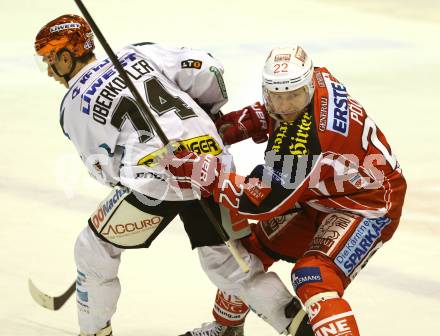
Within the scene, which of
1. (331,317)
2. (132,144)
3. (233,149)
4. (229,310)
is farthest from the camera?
(233,149)

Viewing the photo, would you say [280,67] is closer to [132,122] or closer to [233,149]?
[132,122]

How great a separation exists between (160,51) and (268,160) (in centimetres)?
68

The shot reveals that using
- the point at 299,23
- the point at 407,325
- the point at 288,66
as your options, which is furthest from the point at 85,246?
the point at 299,23

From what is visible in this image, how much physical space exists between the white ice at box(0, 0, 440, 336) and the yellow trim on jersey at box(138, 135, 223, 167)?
878 millimetres

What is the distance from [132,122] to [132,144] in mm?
74

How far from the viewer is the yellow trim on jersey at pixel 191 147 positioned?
3.48 metres

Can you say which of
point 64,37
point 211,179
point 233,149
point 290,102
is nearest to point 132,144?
point 211,179

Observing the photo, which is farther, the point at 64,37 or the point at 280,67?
the point at 64,37

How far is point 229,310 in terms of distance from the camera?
393 centimetres

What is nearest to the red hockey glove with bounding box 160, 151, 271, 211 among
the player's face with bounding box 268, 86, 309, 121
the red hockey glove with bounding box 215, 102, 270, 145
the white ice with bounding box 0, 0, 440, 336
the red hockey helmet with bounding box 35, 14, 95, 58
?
the player's face with bounding box 268, 86, 309, 121

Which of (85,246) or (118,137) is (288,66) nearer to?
(118,137)

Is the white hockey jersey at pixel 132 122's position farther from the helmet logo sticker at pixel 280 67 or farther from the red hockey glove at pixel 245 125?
the helmet logo sticker at pixel 280 67

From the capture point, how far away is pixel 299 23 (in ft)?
30.5

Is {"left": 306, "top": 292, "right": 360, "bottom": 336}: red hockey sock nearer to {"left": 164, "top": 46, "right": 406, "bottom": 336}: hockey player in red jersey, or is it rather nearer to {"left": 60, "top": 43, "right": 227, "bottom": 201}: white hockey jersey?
{"left": 164, "top": 46, "right": 406, "bottom": 336}: hockey player in red jersey
